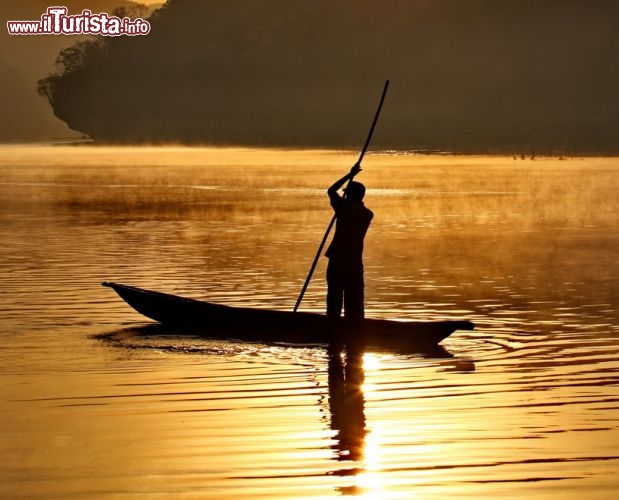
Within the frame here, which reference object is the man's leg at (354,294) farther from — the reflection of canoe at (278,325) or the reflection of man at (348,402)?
the reflection of man at (348,402)

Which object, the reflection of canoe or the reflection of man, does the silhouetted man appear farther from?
the reflection of man

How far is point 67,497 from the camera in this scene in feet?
31.8

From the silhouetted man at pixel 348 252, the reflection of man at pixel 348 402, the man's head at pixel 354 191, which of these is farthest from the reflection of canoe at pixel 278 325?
the man's head at pixel 354 191

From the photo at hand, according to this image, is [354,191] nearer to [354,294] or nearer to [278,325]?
[354,294]

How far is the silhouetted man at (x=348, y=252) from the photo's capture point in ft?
53.3

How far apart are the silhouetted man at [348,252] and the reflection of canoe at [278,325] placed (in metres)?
0.20

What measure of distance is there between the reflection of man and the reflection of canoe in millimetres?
317

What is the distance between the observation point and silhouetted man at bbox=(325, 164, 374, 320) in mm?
16234

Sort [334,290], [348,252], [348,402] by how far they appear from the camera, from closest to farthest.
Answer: [348,402], [348,252], [334,290]

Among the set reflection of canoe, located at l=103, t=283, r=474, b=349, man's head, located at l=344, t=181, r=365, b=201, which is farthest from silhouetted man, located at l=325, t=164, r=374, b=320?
reflection of canoe, located at l=103, t=283, r=474, b=349

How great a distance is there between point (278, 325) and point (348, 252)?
3.81ft

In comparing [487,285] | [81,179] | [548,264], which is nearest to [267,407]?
[487,285]

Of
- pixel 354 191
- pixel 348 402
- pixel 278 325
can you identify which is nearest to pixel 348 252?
pixel 354 191

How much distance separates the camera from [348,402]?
13.1 metres
